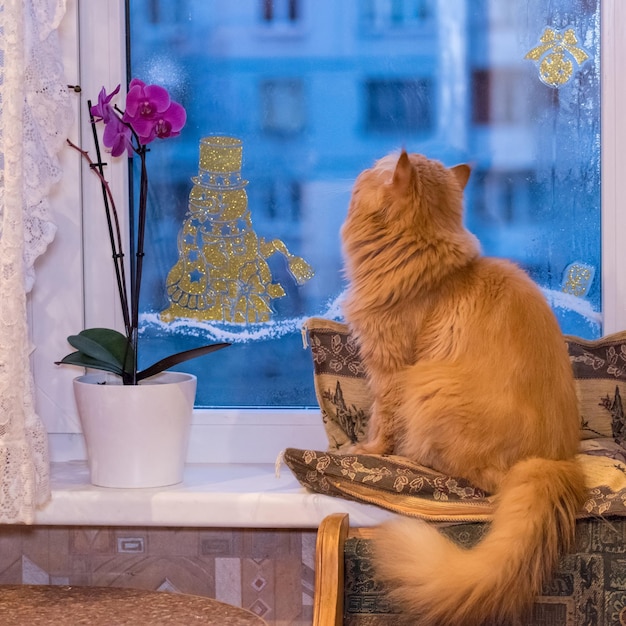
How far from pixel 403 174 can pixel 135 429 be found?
0.71 metres

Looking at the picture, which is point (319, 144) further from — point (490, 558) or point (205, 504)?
point (490, 558)

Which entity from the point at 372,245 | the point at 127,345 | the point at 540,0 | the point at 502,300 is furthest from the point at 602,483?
the point at 540,0

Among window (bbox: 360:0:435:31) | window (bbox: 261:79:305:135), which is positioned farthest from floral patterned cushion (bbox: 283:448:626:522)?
window (bbox: 360:0:435:31)

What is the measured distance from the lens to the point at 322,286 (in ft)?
6.97

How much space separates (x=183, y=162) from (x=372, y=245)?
632mm

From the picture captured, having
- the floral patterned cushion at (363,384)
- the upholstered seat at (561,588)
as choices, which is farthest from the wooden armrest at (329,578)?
the floral patterned cushion at (363,384)

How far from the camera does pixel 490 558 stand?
1.34 metres

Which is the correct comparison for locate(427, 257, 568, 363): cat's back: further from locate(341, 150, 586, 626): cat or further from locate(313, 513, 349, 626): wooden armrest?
locate(313, 513, 349, 626): wooden armrest

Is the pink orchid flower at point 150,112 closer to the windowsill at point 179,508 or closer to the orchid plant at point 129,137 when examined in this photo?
the orchid plant at point 129,137

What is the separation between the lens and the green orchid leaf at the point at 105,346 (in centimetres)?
174

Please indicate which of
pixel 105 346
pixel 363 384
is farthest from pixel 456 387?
pixel 105 346

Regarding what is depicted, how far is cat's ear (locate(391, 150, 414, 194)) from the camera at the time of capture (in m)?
1.61

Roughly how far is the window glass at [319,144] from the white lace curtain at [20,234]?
0.49m

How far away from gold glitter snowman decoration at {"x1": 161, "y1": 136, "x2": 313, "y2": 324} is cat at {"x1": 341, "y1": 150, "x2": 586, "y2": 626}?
0.39 metres
